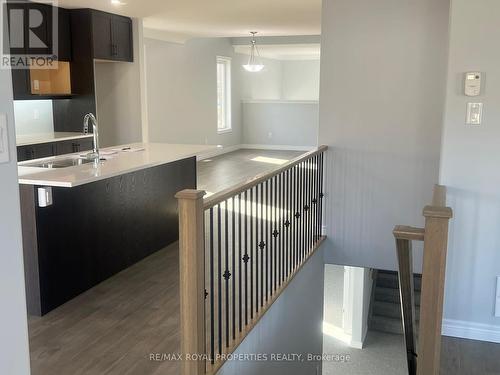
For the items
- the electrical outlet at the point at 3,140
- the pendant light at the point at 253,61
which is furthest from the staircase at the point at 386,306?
the electrical outlet at the point at 3,140

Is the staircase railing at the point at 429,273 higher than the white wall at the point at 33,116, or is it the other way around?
the white wall at the point at 33,116

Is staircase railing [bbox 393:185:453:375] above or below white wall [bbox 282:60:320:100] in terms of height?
below

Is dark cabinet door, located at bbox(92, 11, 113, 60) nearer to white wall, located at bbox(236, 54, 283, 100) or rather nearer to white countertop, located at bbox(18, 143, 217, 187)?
white countertop, located at bbox(18, 143, 217, 187)

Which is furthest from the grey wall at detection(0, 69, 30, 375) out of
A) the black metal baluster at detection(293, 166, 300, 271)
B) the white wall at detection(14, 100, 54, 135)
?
the white wall at detection(14, 100, 54, 135)

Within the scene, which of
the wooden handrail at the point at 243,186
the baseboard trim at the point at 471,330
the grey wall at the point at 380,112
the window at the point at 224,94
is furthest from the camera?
the window at the point at 224,94

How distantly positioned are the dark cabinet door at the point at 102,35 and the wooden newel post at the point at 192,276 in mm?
4714

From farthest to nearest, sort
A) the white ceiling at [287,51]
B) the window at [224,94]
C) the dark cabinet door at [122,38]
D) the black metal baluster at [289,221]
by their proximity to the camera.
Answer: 1. the window at [224,94]
2. the white ceiling at [287,51]
3. the dark cabinet door at [122,38]
4. the black metal baluster at [289,221]

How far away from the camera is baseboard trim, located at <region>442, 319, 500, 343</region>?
316 cm

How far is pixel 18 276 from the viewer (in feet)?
4.72

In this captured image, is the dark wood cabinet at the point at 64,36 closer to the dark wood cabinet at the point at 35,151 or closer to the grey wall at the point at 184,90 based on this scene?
the dark wood cabinet at the point at 35,151

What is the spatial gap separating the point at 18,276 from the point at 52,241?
2.32 metres

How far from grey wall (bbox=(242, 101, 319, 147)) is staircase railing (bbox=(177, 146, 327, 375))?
7.81 metres

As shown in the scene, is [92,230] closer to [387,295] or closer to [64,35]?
[64,35]

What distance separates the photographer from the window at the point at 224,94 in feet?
40.6
